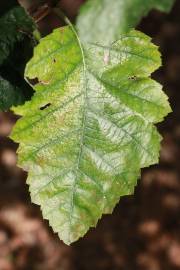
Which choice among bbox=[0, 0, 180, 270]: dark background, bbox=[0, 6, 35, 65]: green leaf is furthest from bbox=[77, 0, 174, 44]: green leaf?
bbox=[0, 0, 180, 270]: dark background

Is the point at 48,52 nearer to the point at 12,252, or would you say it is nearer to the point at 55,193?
the point at 55,193

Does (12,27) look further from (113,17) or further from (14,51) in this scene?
(113,17)

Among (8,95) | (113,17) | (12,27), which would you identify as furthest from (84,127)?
(113,17)

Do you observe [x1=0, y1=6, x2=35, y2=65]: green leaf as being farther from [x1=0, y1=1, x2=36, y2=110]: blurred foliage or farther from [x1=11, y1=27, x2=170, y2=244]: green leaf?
[x1=11, y1=27, x2=170, y2=244]: green leaf

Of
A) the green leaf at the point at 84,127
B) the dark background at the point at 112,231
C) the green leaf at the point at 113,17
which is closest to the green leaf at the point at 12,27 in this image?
the green leaf at the point at 84,127

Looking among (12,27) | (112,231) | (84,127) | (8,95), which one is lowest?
(112,231)

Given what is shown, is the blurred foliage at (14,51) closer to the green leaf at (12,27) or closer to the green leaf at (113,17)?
the green leaf at (12,27)
